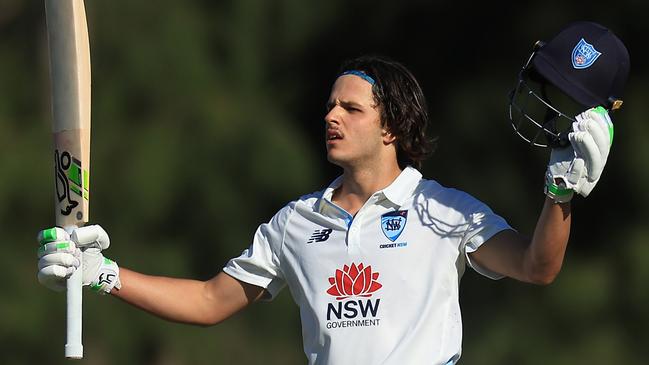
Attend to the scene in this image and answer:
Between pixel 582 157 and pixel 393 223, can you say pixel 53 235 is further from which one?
pixel 582 157

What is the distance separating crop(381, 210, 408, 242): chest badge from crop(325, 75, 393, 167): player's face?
21cm

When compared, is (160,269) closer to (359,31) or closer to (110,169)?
(110,169)

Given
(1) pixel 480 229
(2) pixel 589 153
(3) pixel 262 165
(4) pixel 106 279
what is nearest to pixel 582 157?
(2) pixel 589 153

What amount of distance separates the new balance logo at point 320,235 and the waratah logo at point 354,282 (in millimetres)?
143

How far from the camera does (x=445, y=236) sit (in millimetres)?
4801

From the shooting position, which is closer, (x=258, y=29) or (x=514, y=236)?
(x=514, y=236)

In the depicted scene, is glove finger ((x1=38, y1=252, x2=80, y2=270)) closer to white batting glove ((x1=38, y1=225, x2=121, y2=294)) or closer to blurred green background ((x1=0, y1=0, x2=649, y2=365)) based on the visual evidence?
white batting glove ((x1=38, y1=225, x2=121, y2=294))

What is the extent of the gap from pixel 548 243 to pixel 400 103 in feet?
2.70

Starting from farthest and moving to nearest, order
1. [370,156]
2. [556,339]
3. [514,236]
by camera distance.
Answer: [556,339], [370,156], [514,236]

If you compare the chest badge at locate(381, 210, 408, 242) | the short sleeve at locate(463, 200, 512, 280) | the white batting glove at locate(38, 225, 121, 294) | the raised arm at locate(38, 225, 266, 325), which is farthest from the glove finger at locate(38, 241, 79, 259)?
the short sleeve at locate(463, 200, 512, 280)

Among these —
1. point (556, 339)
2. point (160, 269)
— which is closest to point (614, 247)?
point (556, 339)

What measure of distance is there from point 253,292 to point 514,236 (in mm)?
911

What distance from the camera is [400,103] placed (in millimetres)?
5082

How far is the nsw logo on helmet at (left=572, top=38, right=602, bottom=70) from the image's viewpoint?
177 inches
